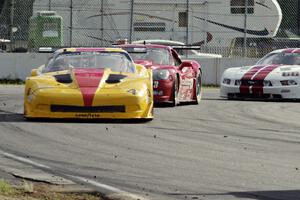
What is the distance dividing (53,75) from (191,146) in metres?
3.46

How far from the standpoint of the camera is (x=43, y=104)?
1171cm

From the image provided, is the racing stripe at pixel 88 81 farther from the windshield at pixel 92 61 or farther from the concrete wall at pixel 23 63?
the concrete wall at pixel 23 63

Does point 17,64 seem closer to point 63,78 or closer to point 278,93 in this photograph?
point 278,93

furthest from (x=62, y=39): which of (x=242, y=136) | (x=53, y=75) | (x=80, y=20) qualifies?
(x=242, y=136)

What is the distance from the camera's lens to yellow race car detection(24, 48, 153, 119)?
38.4 ft

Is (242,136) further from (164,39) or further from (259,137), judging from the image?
(164,39)

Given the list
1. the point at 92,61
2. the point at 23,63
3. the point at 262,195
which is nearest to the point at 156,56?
the point at 92,61

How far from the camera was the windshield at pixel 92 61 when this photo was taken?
13000mm

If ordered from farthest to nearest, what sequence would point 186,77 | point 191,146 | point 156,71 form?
point 186,77
point 156,71
point 191,146

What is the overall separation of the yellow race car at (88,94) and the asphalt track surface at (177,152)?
0.57ft

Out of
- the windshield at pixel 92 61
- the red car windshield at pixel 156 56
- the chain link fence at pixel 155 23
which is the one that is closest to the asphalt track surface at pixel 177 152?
the windshield at pixel 92 61

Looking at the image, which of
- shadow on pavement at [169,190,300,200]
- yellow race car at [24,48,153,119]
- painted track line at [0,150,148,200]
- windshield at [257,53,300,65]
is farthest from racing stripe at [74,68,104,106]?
windshield at [257,53,300,65]

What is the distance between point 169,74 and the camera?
15219 mm

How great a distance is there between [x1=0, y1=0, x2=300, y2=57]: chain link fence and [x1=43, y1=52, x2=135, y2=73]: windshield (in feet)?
43.3
